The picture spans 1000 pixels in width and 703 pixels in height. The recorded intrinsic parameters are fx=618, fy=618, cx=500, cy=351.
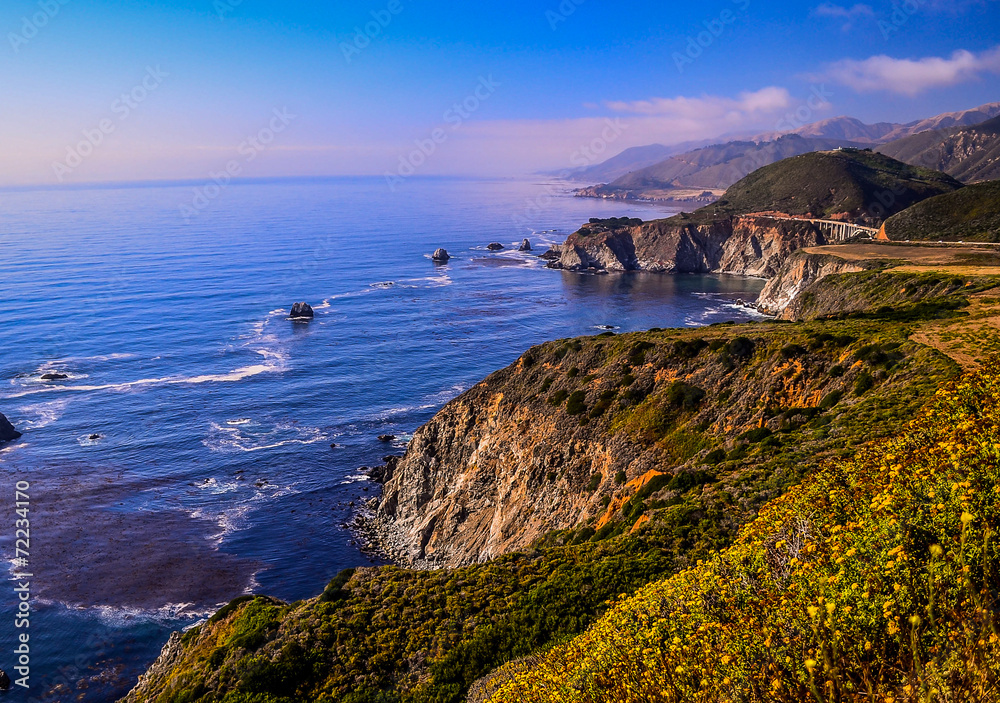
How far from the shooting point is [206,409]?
3226 inches

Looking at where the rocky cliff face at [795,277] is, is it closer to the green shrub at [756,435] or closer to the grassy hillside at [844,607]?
the green shrub at [756,435]

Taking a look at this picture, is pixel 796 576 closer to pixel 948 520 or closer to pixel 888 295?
pixel 948 520

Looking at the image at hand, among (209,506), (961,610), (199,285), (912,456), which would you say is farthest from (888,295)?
(199,285)

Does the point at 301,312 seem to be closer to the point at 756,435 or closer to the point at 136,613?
the point at 136,613

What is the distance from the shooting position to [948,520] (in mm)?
10555

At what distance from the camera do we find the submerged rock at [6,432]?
72.8 metres

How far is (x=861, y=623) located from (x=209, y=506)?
207 ft

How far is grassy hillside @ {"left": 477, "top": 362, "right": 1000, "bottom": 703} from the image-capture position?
9.19 metres

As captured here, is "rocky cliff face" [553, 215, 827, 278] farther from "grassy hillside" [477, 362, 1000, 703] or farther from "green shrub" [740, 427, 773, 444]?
"grassy hillside" [477, 362, 1000, 703]

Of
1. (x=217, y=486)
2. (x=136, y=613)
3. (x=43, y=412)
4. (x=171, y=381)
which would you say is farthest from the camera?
(x=171, y=381)

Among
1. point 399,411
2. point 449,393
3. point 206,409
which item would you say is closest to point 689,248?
point 449,393

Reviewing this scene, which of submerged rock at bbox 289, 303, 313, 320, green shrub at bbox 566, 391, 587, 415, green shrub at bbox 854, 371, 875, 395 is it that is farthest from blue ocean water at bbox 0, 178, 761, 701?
green shrub at bbox 854, 371, 875, 395

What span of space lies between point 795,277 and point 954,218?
32.0 m

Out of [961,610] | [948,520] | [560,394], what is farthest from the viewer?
[560,394]
